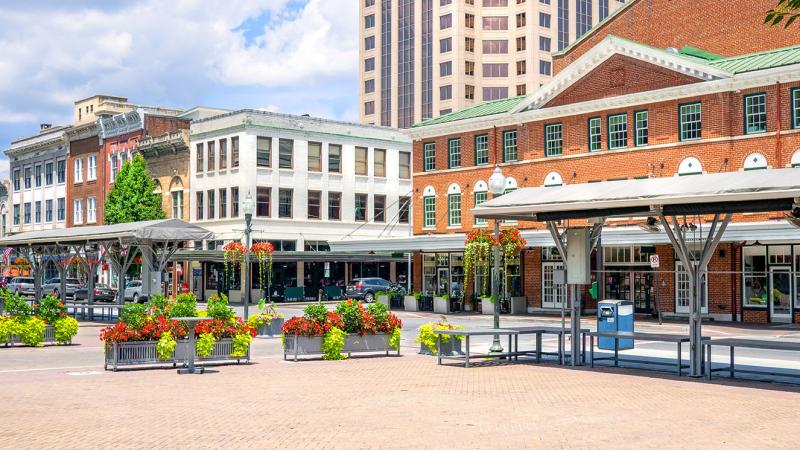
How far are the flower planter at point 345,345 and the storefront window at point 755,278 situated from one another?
20549mm

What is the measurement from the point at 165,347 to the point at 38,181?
7761 centimetres

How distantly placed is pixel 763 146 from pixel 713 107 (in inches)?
112

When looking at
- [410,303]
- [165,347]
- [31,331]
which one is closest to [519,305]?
[410,303]

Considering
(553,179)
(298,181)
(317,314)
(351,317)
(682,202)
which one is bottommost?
(351,317)

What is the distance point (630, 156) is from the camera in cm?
4294

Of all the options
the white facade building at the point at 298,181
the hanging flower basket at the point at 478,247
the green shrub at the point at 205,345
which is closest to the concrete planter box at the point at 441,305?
the hanging flower basket at the point at 478,247

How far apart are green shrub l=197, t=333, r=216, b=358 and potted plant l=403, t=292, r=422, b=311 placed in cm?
3026

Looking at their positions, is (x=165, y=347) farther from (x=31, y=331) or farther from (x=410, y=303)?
(x=410, y=303)

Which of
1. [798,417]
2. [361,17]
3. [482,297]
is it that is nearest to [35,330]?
[798,417]

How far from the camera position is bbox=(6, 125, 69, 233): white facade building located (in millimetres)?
87438

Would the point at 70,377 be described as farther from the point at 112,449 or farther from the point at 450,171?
the point at 450,171

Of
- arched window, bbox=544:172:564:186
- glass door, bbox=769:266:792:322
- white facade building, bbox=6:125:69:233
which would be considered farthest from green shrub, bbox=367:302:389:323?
white facade building, bbox=6:125:69:233

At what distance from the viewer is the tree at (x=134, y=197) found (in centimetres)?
7138

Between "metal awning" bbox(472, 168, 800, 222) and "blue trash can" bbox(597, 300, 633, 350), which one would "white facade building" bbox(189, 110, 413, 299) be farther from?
"metal awning" bbox(472, 168, 800, 222)
